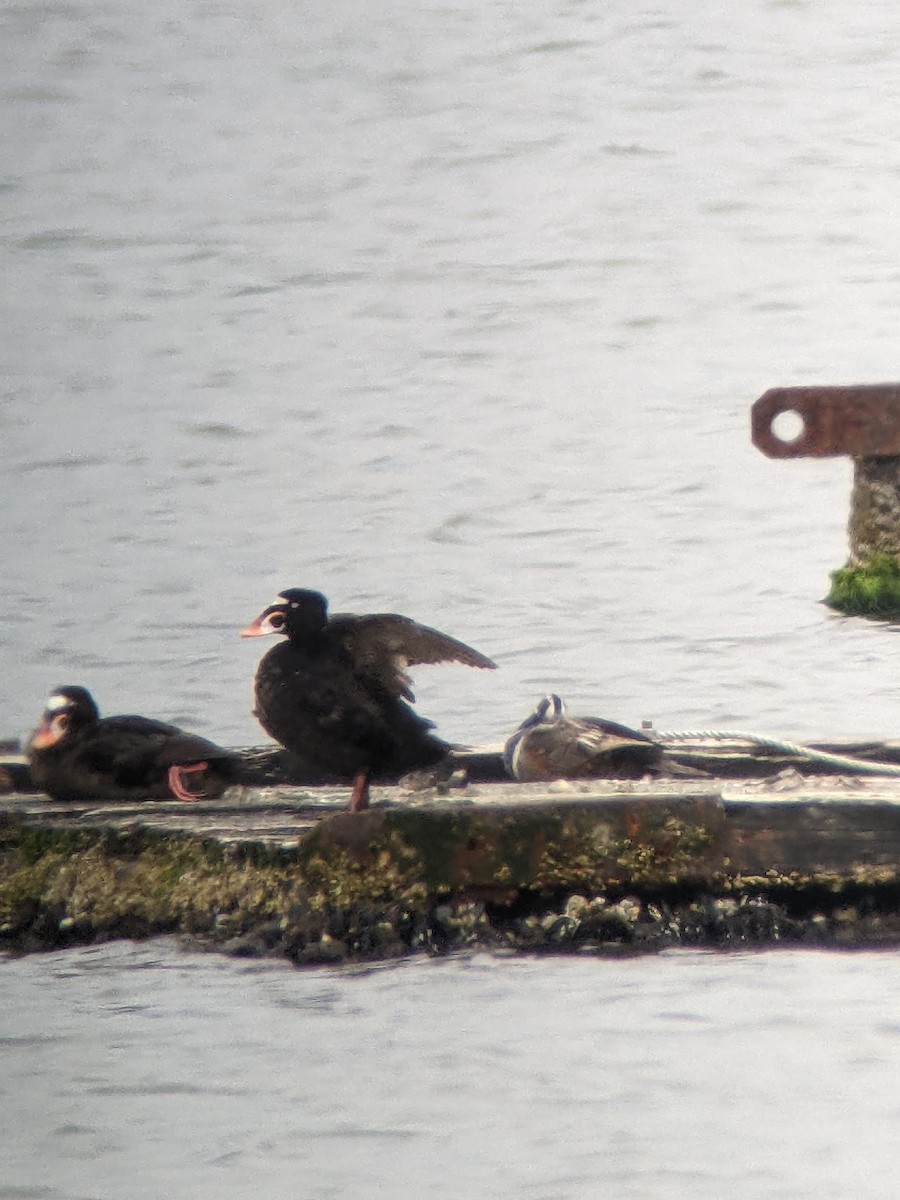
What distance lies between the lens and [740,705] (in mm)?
20297

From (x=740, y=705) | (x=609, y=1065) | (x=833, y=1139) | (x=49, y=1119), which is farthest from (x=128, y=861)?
(x=740, y=705)

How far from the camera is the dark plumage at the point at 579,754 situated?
11.4 meters

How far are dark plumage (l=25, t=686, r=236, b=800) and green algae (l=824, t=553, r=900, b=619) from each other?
15.4 ft

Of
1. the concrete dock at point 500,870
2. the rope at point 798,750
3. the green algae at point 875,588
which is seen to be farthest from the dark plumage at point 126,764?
the green algae at point 875,588

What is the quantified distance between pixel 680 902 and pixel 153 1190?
213cm

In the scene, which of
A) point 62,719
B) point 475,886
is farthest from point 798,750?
point 62,719

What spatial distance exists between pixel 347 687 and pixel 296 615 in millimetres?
349

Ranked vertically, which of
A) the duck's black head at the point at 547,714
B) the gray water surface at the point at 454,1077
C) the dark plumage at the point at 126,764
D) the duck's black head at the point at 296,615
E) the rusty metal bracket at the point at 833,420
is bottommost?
the gray water surface at the point at 454,1077

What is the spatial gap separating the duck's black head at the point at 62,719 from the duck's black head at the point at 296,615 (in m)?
0.81

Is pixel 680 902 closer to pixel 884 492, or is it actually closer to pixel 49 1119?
pixel 49 1119

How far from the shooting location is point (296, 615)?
36.8ft

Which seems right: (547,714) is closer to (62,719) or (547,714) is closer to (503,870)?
(503,870)

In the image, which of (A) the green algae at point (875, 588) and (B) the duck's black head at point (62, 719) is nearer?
(B) the duck's black head at point (62, 719)

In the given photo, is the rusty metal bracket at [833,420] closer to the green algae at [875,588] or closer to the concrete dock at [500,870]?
the green algae at [875,588]
